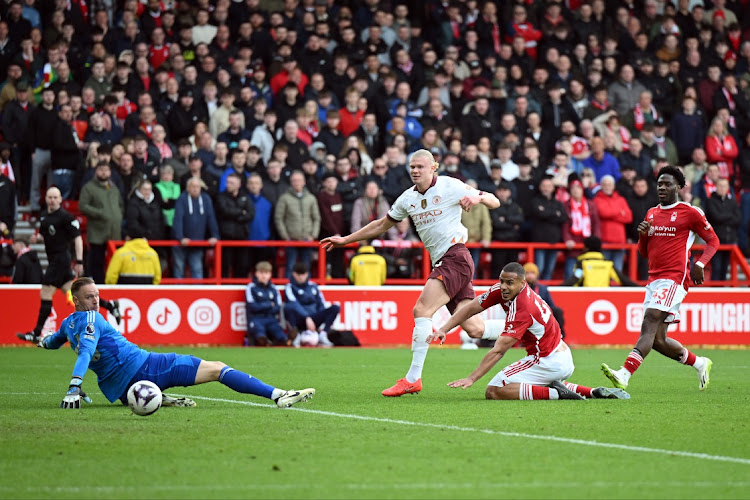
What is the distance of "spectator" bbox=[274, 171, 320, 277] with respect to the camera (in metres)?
20.3

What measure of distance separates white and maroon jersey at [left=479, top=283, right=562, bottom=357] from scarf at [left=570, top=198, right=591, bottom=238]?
10.9 m

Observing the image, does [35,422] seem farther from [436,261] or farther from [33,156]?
[33,156]

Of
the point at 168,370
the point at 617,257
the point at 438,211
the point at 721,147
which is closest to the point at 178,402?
the point at 168,370

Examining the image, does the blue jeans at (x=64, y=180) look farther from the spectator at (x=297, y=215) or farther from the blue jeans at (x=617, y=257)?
the blue jeans at (x=617, y=257)

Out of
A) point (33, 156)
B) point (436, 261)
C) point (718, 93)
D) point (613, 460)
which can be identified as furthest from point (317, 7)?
point (613, 460)

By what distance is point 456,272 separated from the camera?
37.2 ft

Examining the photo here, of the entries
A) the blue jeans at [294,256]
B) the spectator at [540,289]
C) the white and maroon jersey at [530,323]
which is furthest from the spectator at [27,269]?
the white and maroon jersey at [530,323]

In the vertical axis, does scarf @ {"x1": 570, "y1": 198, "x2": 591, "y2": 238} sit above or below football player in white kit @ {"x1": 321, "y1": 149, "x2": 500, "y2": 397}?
above

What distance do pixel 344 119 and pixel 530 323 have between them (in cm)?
1210

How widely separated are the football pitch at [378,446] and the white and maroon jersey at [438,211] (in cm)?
151

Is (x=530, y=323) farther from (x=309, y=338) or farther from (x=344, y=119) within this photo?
(x=344, y=119)

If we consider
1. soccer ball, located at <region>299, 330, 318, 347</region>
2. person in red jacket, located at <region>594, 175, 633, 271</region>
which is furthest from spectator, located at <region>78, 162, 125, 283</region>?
person in red jacket, located at <region>594, 175, 633, 271</region>

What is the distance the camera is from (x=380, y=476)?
652 cm

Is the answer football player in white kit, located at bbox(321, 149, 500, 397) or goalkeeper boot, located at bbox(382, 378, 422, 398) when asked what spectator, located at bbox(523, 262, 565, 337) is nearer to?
football player in white kit, located at bbox(321, 149, 500, 397)
